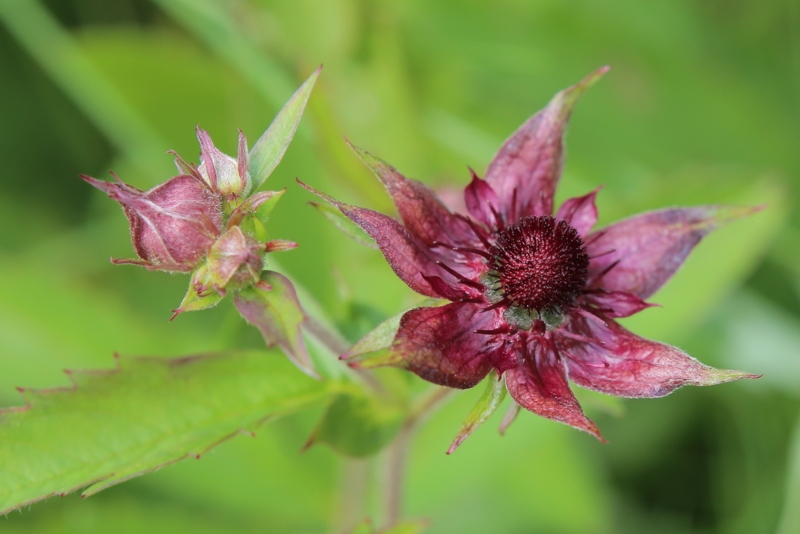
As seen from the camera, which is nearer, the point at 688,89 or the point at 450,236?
the point at 450,236

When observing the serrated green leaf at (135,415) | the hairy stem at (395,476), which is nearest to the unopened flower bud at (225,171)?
the serrated green leaf at (135,415)

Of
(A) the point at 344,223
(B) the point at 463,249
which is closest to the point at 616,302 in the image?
(B) the point at 463,249

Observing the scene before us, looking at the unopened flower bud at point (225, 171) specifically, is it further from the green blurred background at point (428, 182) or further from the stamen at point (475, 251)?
the green blurred background at point (428, 182)

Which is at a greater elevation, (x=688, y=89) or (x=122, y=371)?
(x=688, y=89)

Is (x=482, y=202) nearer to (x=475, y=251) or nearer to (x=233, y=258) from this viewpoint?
(x=475, y=251)

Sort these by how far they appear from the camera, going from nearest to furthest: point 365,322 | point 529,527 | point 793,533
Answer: point 365,322 → point 793,533 → point 529,527

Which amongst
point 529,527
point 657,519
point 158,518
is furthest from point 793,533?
point 158,518

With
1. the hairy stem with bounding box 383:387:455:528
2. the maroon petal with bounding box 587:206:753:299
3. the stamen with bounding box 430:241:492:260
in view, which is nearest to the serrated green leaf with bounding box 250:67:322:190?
the stamen with bounding box 430:241:492:260

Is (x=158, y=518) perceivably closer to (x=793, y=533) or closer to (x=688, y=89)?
(x=793, y=533)
